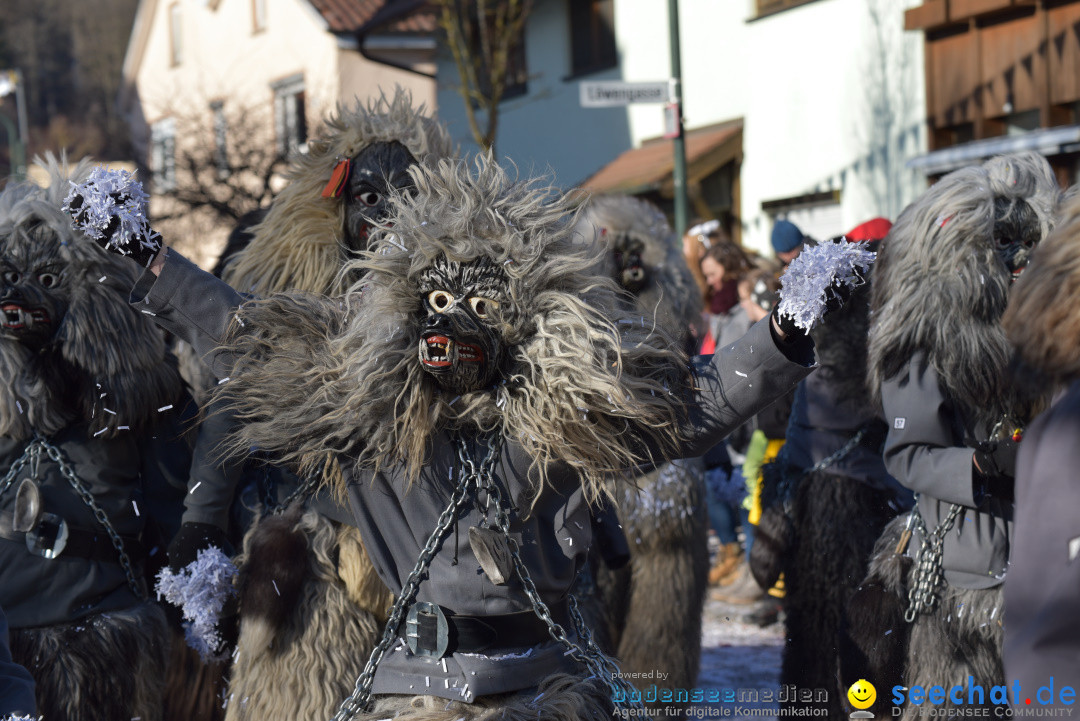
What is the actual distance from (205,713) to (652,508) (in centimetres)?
177

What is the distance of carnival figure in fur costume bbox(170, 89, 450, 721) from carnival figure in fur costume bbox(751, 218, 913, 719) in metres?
1.63

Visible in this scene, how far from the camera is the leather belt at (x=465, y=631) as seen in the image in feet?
7.37

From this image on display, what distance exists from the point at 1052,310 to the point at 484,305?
3.63 ft

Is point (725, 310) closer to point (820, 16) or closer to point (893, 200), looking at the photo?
point (893, 200)

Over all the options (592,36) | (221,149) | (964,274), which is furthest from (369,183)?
(221,149)

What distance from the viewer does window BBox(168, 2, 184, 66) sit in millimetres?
24812

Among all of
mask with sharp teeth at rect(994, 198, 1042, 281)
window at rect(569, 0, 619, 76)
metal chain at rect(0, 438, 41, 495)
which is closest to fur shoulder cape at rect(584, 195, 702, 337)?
mask with sharp teeth at rect(994, 198, 1042, 281)

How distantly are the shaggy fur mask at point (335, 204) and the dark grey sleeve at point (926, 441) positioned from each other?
1544 millimetres

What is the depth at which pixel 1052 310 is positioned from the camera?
1.57 metres

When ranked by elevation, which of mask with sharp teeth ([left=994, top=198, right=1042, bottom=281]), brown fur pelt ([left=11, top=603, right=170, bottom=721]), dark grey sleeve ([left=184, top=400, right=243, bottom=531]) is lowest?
brown fur pelt ([left=11, top=603, right=170, bottom=721])

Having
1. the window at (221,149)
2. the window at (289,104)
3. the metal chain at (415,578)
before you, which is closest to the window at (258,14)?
the window at (289,104)

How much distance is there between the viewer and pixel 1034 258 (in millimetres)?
1675

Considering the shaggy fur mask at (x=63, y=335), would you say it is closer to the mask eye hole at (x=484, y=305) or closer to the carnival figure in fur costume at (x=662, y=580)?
the mask eye hole at (x=484, y=305)

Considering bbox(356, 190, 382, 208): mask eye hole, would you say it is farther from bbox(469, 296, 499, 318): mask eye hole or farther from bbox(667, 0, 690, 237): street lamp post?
bbox(667, 0, 690, 237): street lamp post
